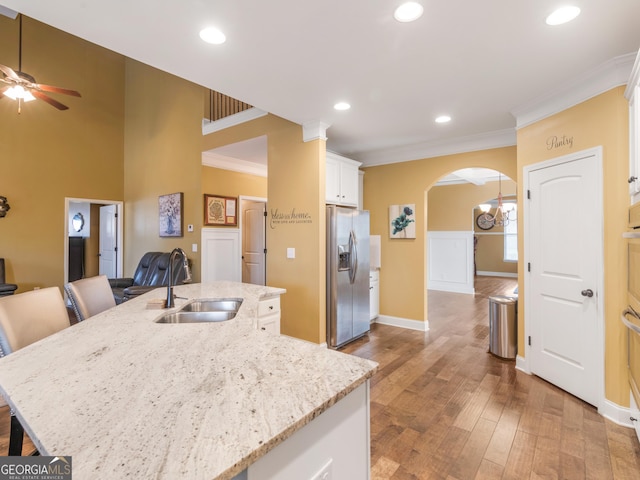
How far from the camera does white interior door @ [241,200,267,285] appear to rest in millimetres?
5736

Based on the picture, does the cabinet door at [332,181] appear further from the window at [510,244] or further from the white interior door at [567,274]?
the window at [510,244]

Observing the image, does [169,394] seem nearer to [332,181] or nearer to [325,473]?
[325,473]

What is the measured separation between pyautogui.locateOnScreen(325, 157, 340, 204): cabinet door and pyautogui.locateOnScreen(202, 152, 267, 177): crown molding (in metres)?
2.06

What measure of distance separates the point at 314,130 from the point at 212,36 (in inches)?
64.9

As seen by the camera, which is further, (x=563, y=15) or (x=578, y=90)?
(x=578, y=90)

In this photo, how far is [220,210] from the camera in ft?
17.0

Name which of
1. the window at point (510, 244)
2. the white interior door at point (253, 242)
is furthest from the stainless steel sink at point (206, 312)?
the window at point (510, 244)

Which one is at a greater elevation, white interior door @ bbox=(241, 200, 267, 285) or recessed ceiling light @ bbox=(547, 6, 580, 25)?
recessed ceiling light @ bbox=(547, 6, 580, 25)

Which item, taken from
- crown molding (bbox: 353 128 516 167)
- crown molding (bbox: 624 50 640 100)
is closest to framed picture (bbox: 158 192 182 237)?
crown molding (bbox: 353 128 516 167)

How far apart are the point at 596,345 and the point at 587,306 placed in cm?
30

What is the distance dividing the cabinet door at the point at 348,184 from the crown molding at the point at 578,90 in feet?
6.37

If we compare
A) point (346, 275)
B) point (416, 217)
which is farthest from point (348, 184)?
point (346, 275)

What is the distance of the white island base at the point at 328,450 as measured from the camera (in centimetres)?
76

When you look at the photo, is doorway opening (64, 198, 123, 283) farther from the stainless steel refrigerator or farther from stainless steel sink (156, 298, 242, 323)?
stainless steel sink (156, 298, 242, 323)
